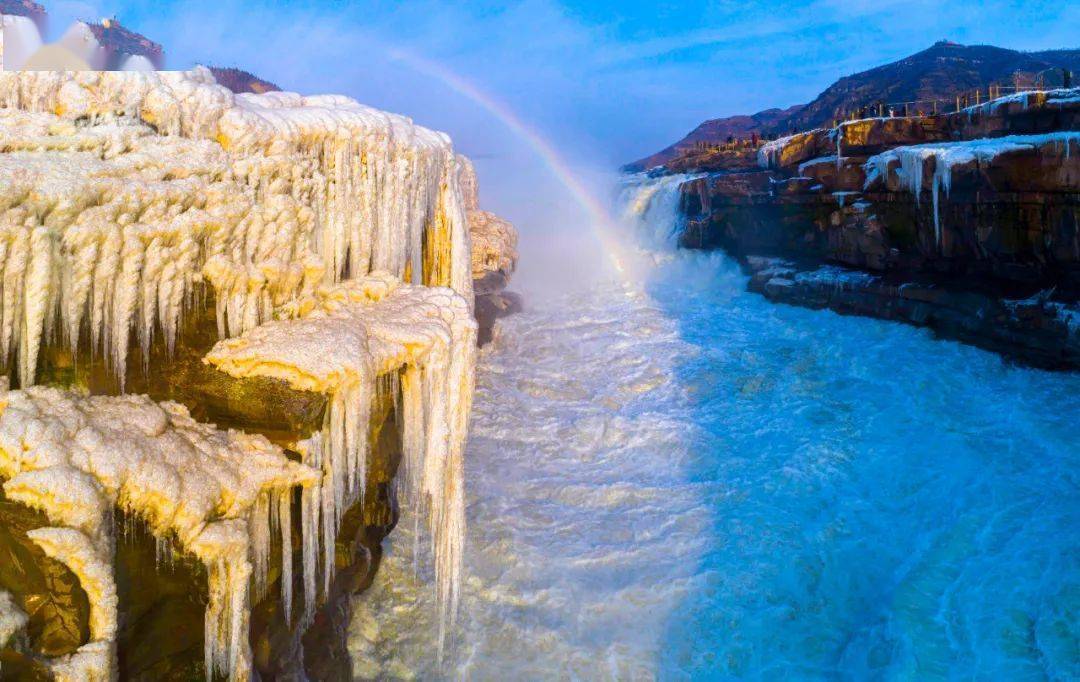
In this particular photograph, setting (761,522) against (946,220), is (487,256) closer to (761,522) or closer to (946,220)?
(761,522)

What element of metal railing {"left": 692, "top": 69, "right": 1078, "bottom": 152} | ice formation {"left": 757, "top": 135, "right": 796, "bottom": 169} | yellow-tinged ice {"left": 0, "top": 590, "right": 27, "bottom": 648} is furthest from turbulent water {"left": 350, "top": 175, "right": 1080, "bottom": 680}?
metal railing {"left": 692, "top": 69, "right": 1078, "bottom": 152}

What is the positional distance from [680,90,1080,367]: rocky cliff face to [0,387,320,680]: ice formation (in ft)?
44.4

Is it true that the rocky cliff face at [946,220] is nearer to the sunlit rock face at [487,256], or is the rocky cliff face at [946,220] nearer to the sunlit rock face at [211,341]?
the sunlit rock face at [487,256]

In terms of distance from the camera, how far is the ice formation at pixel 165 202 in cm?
340

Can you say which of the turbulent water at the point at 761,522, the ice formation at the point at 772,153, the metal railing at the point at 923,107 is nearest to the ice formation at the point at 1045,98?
the metal railing at the point at 923,107

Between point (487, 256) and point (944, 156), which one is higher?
point (944, 156)

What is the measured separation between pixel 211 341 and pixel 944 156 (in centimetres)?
1388

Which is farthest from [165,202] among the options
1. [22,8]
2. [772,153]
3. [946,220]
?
[22,8]

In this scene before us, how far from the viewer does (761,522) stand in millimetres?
8203

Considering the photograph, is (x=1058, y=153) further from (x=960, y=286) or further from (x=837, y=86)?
(x=837, y=86)

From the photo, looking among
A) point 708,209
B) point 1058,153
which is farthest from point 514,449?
point 708,209

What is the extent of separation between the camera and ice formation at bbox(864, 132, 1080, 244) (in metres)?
11.3

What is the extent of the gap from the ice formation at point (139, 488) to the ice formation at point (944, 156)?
1351 centimetres

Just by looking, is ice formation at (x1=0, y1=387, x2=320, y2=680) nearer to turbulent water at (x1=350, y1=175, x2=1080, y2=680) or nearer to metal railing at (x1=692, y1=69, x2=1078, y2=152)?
turbulent water at (x1=350, y1=175, x2=1080, y2=680)
